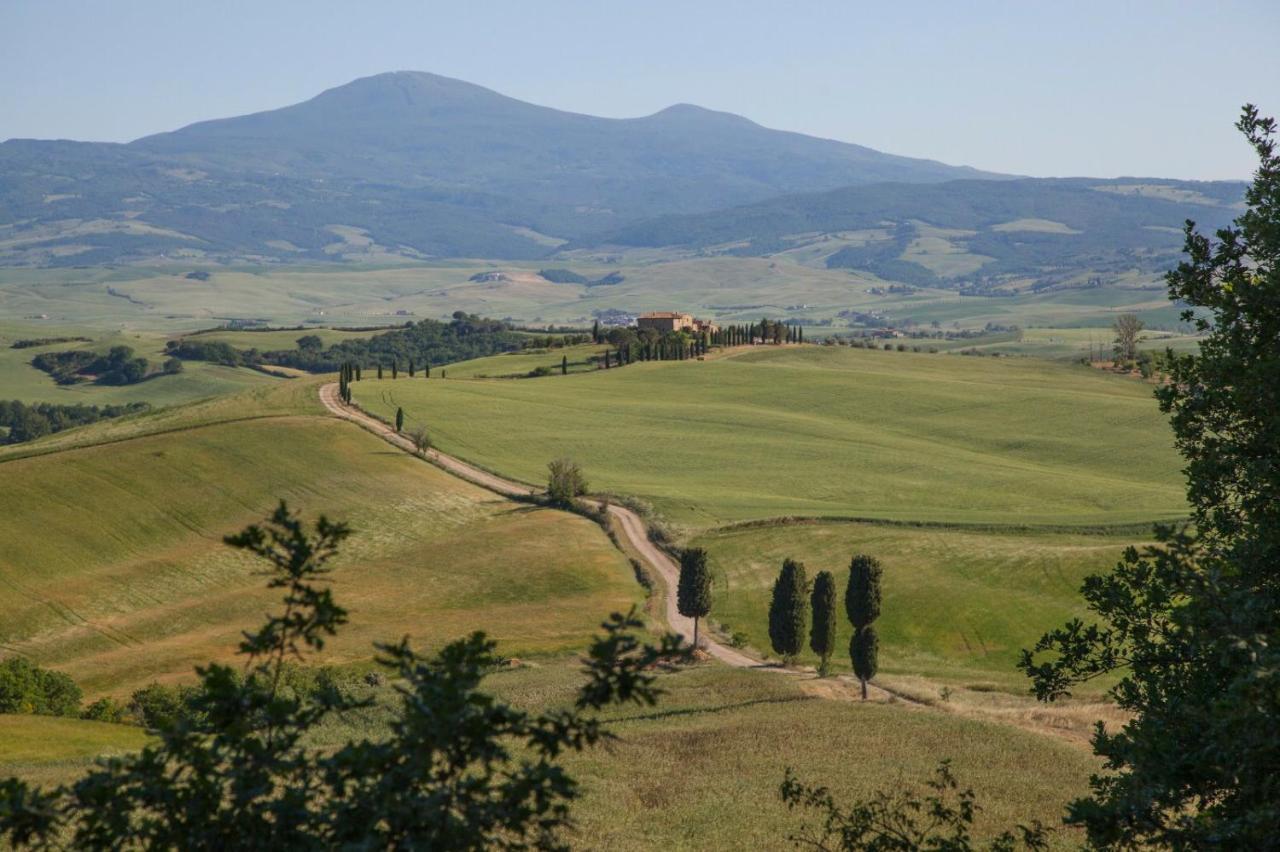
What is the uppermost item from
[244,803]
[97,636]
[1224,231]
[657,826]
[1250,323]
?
[1224,231]

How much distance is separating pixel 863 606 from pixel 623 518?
117 feet

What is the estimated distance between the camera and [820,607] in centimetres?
6419

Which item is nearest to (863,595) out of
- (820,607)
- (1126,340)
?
(820,607)

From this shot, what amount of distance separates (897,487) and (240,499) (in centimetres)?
5329

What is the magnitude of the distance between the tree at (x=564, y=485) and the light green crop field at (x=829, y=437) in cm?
391

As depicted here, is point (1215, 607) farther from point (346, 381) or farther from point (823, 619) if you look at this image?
point (346, 381)

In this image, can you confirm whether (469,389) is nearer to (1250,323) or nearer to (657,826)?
(657,826)

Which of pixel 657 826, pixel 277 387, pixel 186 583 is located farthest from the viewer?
pixel 277 387

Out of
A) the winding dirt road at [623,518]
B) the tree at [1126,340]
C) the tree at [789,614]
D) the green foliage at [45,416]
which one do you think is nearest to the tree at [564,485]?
the winding dirt road at [623,518]

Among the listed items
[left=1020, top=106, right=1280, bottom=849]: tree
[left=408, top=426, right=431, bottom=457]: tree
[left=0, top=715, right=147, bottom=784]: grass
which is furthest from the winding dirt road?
[left=1020, top=106, right=1280, bottom=849]: tree

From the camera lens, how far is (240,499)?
9600 centimetres

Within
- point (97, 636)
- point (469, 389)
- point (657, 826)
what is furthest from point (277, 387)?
point (657, 826)

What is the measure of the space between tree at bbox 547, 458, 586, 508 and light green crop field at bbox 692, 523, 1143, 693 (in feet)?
49.7

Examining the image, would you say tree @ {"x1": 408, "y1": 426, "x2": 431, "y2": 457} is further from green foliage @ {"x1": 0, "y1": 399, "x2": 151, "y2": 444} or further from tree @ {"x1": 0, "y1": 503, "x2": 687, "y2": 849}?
tree @ {"x1": 0, "y1": 503, "x2": 687, "y2": 849}
